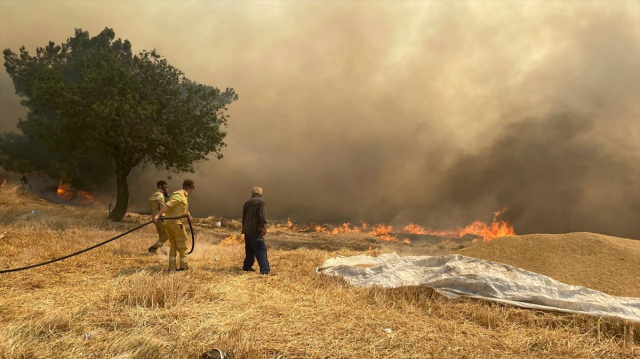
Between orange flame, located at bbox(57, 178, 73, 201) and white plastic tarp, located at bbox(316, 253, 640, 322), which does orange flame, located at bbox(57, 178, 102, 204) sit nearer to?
orange flame, located at bbox(57, 178, 73, 201)

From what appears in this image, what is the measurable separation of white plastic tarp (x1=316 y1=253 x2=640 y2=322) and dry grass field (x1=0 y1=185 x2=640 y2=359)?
0.83 ft

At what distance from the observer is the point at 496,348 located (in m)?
4.63

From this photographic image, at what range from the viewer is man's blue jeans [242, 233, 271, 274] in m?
8.58

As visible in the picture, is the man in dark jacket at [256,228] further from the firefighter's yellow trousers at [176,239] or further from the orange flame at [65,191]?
the orange flame at [65,191]

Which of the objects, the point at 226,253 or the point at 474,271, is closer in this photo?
the point at 474,271

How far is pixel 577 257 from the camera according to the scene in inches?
330

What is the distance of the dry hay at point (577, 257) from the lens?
7.26 metres

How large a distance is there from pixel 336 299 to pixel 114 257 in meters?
6.45

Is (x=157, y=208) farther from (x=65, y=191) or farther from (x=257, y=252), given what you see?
(x=65, y=191)

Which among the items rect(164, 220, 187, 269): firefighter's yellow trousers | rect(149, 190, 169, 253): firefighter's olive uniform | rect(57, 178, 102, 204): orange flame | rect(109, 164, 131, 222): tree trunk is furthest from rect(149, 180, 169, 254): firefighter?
rect(57, 178, 102, 204): orange flame

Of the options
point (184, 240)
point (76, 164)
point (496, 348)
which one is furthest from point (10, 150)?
point (496, 348)

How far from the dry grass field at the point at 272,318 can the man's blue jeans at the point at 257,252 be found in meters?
0.42

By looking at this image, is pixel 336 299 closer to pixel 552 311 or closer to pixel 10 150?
pixel 552 311

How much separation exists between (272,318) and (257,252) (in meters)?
3.63
